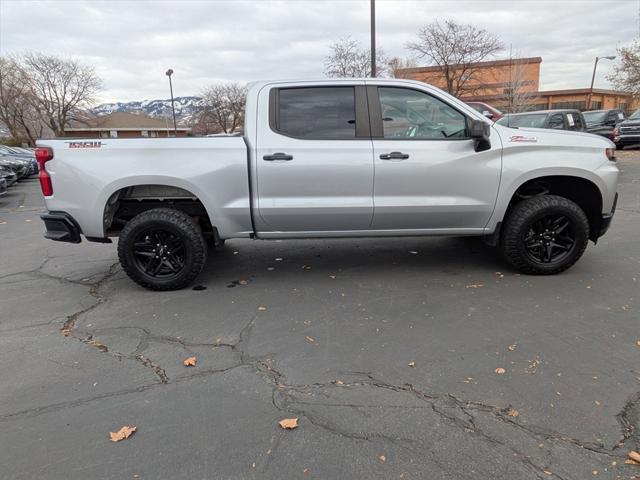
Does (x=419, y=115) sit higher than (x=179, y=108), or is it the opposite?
(x=179, y=108)

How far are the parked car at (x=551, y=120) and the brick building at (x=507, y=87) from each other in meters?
18.9

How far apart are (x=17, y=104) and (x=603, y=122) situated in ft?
185

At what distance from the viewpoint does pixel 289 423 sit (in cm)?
257

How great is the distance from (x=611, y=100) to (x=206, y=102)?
177 feet

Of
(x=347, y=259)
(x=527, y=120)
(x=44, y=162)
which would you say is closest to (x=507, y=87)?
(x=527, y=120)

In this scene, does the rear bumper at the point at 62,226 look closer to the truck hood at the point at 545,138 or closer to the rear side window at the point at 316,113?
the rear side window at the point at 316,113

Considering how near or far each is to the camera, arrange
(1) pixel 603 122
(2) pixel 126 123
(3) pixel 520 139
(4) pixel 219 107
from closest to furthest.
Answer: (3) pixel 520 139 < (1) pixel 603 122 < (4) pixel 219 107 < (2) pixel 126 123

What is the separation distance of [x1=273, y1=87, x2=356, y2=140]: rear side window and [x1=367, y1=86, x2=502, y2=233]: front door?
0.84ft

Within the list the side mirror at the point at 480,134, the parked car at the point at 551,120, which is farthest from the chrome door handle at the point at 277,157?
the parked car at the point at 551,120

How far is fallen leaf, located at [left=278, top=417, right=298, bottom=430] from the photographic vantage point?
2543mm

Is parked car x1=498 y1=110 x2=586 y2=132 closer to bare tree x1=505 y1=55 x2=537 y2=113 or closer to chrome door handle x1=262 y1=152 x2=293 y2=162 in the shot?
chrome door handle x1=262 y1=152 x2=293 y2=162

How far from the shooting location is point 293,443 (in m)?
2.42

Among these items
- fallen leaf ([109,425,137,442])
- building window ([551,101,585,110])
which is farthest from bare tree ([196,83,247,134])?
fallen leaf ([109,425,137,442])

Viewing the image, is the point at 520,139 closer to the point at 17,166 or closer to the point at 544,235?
the point at 544,235
